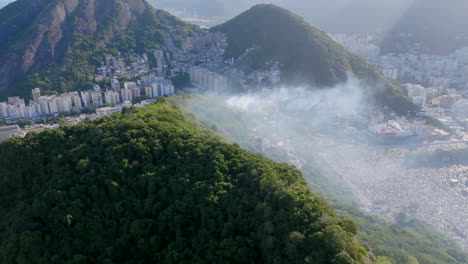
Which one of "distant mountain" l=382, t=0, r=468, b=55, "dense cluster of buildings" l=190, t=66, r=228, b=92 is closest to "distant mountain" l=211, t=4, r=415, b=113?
"dense cluster of buildings" l=190, t=66, r=228, b=92

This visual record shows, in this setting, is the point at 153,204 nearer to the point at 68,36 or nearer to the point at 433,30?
the point at 68,36

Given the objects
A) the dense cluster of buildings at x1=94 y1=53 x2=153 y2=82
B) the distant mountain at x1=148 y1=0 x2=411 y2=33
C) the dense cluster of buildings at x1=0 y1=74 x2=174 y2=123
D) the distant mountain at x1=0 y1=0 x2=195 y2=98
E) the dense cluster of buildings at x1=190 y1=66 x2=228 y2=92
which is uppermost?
the distant mountain at x1=148 y1=0 x2=411 y2=33

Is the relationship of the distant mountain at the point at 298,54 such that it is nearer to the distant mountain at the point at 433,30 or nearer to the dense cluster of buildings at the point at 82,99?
the dense cluster of buildings at the point at 82,99

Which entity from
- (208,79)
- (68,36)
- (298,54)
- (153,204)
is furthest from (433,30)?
(153,204)

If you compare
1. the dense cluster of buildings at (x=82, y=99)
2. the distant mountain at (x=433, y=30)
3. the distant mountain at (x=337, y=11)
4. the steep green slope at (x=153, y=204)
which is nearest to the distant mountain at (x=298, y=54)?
the dense cluster of buildings at (x=82, y=99)

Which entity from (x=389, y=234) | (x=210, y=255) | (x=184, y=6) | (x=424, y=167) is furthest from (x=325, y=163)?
(x=184, y=6)

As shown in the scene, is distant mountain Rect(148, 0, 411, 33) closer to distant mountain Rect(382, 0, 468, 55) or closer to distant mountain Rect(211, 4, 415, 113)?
distant mountain Rect(382, 0, 468, 55)
